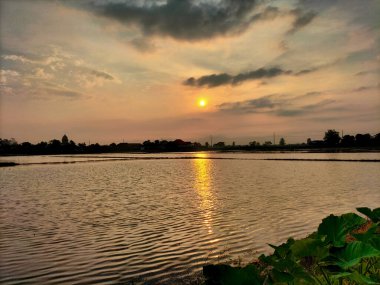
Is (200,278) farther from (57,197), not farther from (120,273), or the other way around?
(57,197)

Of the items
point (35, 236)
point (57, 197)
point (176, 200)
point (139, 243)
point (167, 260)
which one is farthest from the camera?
point (57, 197)

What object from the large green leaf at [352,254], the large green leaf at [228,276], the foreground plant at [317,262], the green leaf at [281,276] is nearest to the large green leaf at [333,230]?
the foreground plant at [317,262]

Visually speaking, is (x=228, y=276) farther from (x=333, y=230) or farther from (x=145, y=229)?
(x=145, y=229)

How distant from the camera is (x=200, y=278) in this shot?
12086 millimetres

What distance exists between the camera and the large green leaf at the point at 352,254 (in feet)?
10.1

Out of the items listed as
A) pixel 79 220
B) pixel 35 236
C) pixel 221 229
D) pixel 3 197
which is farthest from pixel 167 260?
pixel 3 197

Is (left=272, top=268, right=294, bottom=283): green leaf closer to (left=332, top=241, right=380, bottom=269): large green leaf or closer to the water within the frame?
(left=332, top=241, right=380, bottom=269): large green leaf

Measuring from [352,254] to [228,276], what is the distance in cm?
125

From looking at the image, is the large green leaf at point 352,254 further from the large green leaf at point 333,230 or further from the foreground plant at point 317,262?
the large green leaf at point 333,230

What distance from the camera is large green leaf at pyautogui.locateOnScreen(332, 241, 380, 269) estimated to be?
3070mm

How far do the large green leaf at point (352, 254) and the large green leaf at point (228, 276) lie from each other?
35.8 inches

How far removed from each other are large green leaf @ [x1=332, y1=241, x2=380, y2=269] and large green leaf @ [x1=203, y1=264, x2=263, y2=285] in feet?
2.99

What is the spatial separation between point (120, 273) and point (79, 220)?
11.1 m

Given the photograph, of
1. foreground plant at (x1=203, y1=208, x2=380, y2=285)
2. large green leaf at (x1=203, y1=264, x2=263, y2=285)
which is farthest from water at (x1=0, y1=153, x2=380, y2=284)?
large green leaf at (x1=203, y1=264, x2=263, y2=285)
